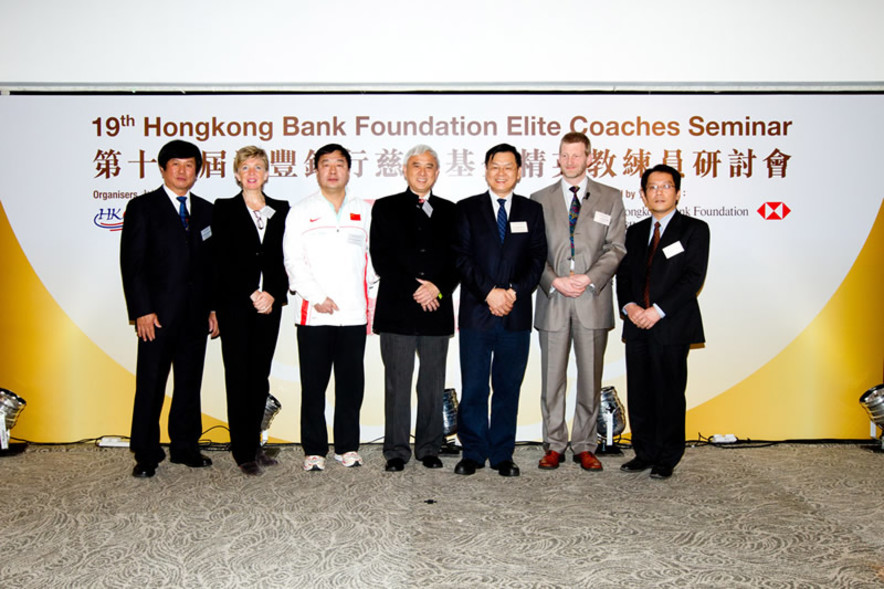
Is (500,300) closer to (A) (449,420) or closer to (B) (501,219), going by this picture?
(B) (501,219)

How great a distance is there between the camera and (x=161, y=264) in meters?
3.92

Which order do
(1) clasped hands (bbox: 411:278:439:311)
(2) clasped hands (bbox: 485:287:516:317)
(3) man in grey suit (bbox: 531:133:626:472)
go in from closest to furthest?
(2) clasped hands (bbox: 485:287:516:317) < (1) clasped hands (bbox: 411:278:439:311) < (3) man in grey suit (bbox: 531:133:626:472)

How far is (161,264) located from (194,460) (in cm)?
110

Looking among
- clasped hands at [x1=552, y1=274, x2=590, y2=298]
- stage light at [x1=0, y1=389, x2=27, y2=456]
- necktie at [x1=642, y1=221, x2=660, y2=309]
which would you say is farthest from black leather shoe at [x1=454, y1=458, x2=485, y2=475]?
stage light at [x1=0, y1=389, x2=27, y2=456]

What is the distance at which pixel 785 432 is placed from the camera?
183 inches

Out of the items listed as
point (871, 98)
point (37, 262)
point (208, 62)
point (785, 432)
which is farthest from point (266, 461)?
point (871, 98)

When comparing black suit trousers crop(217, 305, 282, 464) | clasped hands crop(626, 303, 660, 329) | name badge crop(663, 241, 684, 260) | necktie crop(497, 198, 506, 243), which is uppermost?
necktie crop(497, 198, 506, 243)

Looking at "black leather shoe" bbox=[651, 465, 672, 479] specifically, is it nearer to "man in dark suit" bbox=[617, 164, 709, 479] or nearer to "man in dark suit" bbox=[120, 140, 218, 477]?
"man in dark suit" bbox=[617, 164, 709, 479]

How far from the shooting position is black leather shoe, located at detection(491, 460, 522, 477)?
3.81 m

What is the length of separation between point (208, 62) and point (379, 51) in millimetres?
1069

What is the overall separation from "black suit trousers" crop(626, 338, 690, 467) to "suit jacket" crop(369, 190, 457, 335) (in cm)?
105

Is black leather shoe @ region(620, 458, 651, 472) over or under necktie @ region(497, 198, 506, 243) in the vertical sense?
under

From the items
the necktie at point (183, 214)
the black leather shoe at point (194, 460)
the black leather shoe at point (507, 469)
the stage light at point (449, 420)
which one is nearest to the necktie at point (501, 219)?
the stage light at point (449, 420)

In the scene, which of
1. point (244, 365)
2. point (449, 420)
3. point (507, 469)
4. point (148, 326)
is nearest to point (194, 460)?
point (244, 365)
